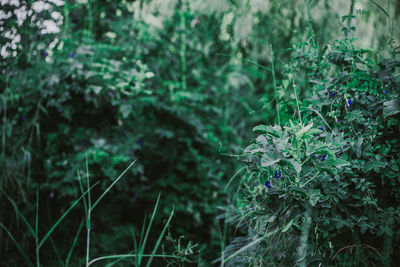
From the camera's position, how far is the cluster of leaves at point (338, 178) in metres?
0.77

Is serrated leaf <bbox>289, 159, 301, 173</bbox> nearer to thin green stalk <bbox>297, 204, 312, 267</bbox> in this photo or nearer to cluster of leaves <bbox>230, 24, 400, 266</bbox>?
cluster of leaves <bbox>230, 24, 400, 266</bbox>

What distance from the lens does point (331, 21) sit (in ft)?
7.51

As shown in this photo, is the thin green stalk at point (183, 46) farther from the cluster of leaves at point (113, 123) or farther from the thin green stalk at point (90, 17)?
the thin green stalk at point (90, 17)

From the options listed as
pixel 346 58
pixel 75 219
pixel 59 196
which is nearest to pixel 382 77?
pixel 346 58

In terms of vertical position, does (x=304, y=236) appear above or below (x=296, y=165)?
below

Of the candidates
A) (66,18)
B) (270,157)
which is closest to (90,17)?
(66,18)

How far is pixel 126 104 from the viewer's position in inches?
68.8

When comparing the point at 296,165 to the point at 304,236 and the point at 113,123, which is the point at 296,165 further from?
the point at 113,123

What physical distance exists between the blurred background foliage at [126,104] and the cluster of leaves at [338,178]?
0.31 m

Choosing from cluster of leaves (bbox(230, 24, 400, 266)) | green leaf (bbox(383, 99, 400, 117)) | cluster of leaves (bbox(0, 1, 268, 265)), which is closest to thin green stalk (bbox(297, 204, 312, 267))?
cluster of leaves (bbox(230, 24, 400, 266))

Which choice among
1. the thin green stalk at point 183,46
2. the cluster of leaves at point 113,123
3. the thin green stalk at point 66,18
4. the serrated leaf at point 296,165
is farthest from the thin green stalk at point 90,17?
the serrated leaf at point 296,165

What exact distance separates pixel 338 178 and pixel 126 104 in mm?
1320

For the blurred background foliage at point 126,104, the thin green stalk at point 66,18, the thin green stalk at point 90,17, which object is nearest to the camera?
the blurred background foliage at point 126,104

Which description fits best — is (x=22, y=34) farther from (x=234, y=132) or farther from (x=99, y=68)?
(x=234, y=132)
